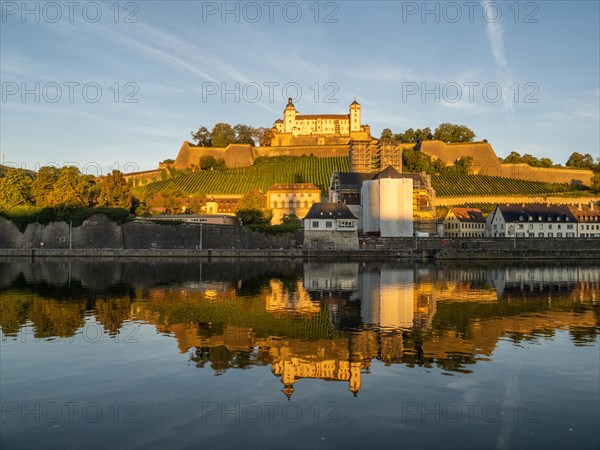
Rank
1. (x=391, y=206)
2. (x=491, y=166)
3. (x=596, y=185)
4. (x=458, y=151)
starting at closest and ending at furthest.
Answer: (x=391, y=206)
(x=596, y=185)
(x=491, y=166)
(x=458, y=151)

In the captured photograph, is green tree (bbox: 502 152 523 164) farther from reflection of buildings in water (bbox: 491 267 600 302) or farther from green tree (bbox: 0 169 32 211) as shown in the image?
green tree (bbox: 0 169 32 211)

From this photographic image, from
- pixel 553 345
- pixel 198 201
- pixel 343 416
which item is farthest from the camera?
pixel 198 201

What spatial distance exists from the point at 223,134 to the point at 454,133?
49820mm

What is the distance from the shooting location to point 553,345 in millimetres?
13484

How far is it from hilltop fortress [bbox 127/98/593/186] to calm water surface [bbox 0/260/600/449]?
198 ft

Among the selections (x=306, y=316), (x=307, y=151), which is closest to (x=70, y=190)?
(x=306, y=316)

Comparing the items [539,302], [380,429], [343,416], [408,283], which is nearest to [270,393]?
[343,416]

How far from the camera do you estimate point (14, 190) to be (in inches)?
2202

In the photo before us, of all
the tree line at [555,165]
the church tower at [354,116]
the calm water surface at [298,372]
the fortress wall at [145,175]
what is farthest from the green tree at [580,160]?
the calm water surface at [298,372]

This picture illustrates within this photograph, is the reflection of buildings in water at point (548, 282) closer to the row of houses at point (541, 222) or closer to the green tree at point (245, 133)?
the row of houses at point (541, 222)

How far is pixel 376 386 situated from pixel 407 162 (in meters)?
87.9

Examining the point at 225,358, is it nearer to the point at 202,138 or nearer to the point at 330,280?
the point at 330,280

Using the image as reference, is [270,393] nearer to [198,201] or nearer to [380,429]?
[380,429]

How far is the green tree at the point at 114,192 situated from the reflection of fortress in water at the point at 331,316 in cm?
2541
